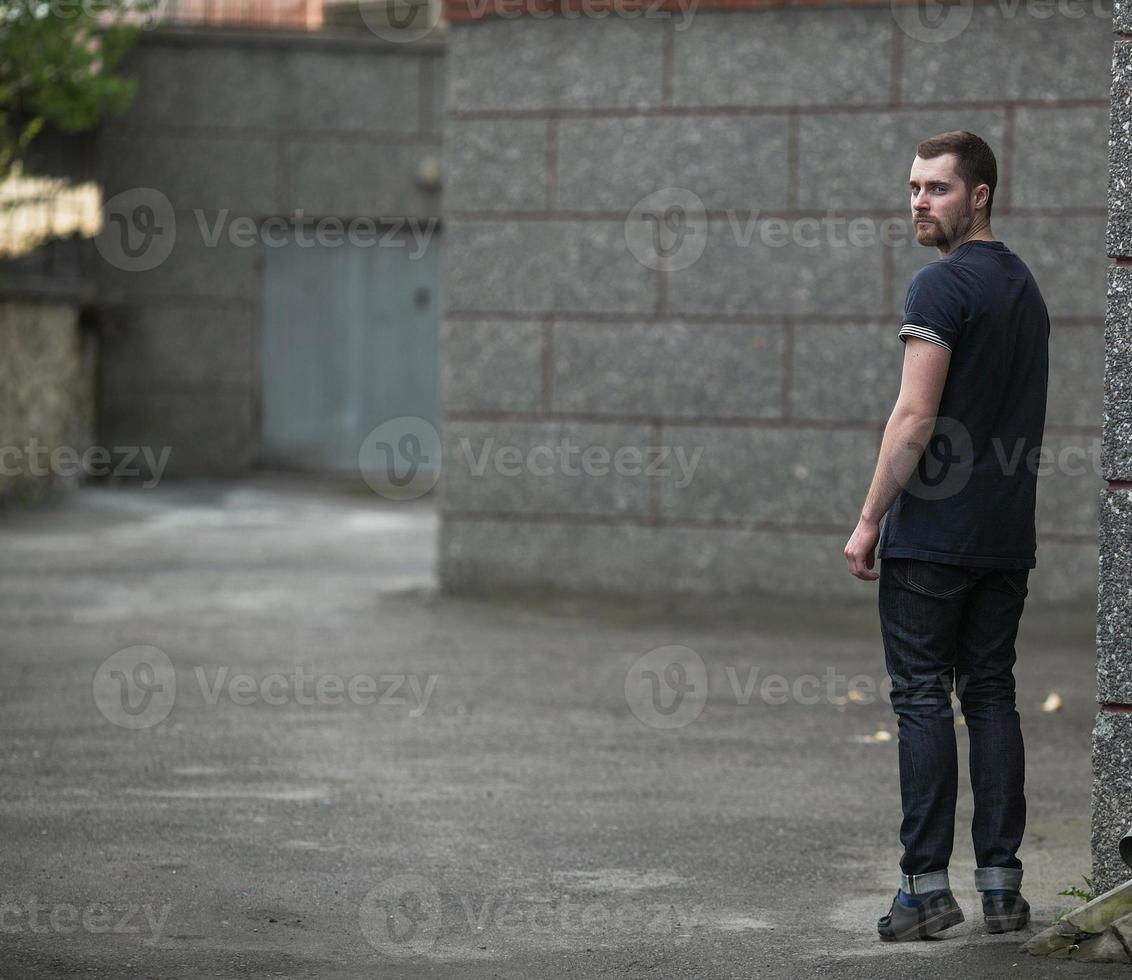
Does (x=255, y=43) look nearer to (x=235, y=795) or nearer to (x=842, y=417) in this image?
(x=842, y=417)

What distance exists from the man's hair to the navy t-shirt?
0.16 metres

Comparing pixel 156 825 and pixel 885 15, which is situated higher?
pixel 885 15

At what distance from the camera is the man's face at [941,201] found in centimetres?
428

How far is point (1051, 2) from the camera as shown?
872 cm

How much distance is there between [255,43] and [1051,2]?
1014 cm

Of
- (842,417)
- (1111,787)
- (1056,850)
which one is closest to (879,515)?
(1111,787)
